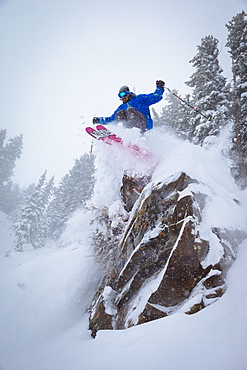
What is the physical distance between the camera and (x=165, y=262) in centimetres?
375

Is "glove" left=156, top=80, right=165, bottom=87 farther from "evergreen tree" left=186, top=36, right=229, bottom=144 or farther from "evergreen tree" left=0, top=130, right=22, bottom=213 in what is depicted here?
"evergreen tree" left=0, top=130, right=22, bottom=213

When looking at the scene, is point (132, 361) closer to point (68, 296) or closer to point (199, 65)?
point (68, 296)

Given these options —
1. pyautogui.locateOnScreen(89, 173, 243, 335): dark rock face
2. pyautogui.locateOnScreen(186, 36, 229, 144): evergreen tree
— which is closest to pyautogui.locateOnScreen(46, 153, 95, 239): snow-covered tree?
pyautogui.locateOnScreen(186, 36, 229, 144): evergreen tree

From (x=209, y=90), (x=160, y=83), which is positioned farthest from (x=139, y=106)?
(x=209, y=90)

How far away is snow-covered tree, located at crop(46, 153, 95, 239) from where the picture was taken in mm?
25737

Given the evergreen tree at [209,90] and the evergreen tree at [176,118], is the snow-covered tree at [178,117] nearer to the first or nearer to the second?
the evergreen tree at [176,118]

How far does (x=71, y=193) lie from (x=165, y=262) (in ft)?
86.3

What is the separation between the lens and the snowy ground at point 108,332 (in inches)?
73.2

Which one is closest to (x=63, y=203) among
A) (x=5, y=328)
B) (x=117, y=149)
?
(x=117, y=149)

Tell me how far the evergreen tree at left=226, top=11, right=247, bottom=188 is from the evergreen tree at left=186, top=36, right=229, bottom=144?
1.97 feet

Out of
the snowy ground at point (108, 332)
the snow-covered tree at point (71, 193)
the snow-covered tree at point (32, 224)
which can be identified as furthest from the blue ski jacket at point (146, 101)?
the snow-covered tree at point (32, 224)

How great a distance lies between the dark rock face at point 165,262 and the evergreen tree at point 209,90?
290 inches

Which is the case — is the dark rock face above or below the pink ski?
below

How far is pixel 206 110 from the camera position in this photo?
10.6m
